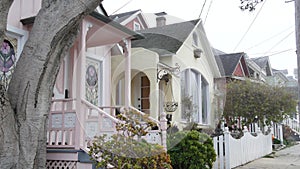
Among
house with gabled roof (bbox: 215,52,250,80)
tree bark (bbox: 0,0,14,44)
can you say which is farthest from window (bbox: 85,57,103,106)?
house with gabled roof (bbox: 215,52,250,80)

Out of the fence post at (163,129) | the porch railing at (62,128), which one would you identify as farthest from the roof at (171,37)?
the porch railing at (62,128)

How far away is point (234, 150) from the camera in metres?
7.94

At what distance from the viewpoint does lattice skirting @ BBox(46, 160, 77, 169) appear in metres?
5.19

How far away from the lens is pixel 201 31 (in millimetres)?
3709

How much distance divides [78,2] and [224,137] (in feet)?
17.7

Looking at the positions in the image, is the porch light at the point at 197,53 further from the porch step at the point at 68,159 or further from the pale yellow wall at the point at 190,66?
the porch step at the point at 68,159

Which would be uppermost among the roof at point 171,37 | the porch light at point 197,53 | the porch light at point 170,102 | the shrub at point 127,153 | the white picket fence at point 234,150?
the roof at point 171,37

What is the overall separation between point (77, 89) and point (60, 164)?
3.95 ft

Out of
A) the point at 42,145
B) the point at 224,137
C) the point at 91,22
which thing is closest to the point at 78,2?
the point at 42,145

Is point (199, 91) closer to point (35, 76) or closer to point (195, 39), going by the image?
point (195, 39)

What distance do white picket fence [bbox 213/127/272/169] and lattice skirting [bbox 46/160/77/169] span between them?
3.54 meters

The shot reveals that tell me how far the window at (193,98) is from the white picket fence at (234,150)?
3615 mm

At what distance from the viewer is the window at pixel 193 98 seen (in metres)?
3.99

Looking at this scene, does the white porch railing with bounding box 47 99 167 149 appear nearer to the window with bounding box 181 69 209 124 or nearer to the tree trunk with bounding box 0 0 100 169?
the window with bounding box 181 69 209 124
